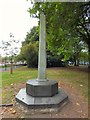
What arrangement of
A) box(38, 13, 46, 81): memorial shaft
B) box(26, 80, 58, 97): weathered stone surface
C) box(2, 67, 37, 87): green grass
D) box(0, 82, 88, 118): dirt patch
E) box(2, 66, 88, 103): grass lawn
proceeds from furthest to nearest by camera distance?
box(2, 67, 37, 87): green grass, box(2, 66, 88, 103): grass lawn, box(38, 13, 46, 81): memorial shaft, box(26, 80, 58, 97): weathered stone surface, box(0, 82, 88, 118): dirt patch

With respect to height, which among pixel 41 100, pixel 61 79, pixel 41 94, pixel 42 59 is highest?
pixel 42 59

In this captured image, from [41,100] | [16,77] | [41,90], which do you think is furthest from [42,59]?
[16,77]

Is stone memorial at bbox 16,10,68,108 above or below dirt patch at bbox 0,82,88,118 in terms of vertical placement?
above

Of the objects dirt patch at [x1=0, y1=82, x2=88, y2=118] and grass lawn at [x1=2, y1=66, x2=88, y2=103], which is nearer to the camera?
dirt patch at [x1=0, y1=82, x2=88, y2=118]

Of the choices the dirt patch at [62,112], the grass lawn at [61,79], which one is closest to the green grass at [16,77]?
the grass lawn at [61,79]

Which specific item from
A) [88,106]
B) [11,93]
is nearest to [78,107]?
[88,106]

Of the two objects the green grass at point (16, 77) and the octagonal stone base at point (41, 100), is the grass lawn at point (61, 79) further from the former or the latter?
the octagonal stone base at point (41, 100)

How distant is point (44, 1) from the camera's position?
713 cm

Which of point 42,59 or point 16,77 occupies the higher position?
point 42,59

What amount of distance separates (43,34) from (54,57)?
11.8m

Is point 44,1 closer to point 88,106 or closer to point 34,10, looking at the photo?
point 34,10

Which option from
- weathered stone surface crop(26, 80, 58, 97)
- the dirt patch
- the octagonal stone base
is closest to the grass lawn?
the dirt patch

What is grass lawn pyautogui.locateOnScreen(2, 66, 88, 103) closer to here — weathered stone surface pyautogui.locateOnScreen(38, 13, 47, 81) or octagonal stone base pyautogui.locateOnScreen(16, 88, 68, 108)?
octagonal stone base pyautogui.locateOnScreen(16, 88, 68, 108)

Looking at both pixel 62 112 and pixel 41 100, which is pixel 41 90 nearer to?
pixel 41 100
